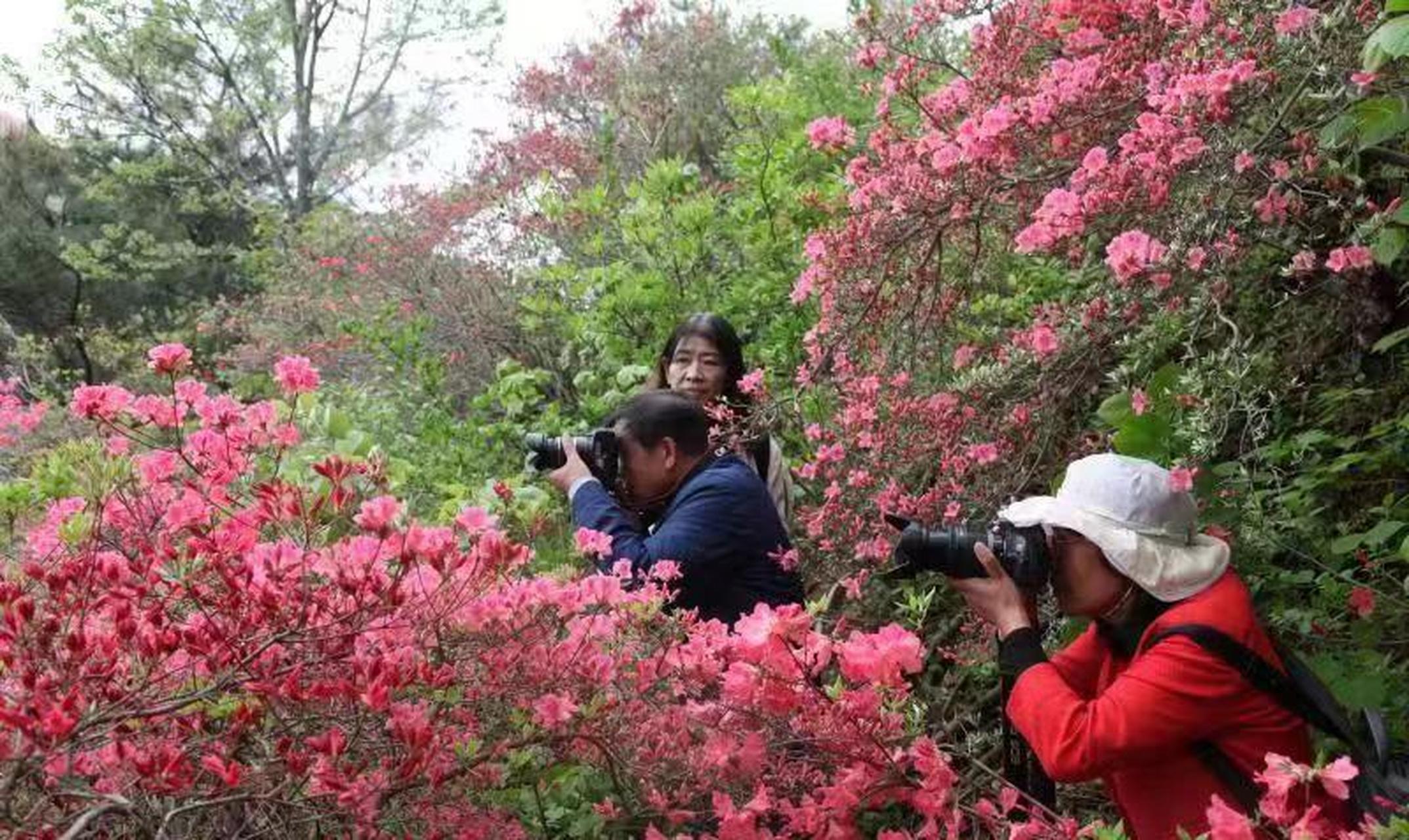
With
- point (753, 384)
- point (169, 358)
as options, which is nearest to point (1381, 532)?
point (753, 384)

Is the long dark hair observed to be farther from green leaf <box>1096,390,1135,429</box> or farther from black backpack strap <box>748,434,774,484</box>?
green leaf <box>1096,390,1135,429</box>

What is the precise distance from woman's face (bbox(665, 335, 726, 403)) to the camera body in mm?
595

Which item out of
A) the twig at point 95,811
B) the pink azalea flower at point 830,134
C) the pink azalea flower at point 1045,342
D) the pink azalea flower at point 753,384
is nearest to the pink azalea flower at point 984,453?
the pink azalea flower at point 1045,342

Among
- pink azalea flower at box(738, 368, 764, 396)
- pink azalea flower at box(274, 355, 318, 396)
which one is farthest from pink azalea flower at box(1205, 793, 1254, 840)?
pink azalea flower at box(738, 368, 764, 396)

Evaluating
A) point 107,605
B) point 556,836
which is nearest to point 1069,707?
point 556,836

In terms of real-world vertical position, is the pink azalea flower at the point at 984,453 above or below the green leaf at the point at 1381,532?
above

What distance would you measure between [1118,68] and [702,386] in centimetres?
128

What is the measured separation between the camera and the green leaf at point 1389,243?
2.03 meters

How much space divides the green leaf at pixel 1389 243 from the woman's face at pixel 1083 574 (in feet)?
2.56

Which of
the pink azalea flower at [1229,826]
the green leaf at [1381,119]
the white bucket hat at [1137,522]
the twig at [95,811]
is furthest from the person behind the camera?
the green leaf at [1381,119]

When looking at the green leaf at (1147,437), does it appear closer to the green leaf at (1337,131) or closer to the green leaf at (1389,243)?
the green leaf at (1389,243)

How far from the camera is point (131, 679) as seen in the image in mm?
1348

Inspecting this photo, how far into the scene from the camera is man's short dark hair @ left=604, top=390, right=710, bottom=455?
8.44 ft

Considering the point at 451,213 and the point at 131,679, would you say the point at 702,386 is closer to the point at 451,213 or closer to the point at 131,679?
the point at 131,679
